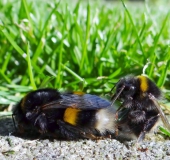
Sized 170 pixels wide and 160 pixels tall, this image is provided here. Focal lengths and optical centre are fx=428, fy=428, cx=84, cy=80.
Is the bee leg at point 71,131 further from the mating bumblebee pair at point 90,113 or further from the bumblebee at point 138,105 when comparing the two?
the bumblebee at point 138,105

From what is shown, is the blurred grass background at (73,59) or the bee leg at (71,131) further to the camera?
the blurred grass background at (73,59)

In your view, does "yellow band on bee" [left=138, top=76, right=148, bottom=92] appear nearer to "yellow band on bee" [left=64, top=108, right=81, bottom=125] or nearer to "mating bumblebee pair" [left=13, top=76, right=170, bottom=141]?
"mating bumblebee pair" [left=13, top=76, right=170, bottom=141]

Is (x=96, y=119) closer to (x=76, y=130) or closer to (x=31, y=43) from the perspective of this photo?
(x=76, y=130)

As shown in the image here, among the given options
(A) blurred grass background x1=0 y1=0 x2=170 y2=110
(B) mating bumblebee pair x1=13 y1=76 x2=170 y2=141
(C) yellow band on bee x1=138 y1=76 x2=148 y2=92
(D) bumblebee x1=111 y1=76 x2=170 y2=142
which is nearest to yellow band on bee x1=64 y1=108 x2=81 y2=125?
(B) mating bumblebee pair x1=13 y1=76 x2=170 y2=141

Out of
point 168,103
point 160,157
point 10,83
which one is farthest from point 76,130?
point 10,83

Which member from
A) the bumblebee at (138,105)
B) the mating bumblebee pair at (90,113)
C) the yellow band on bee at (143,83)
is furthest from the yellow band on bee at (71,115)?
the yellow band on bee at (143,83)

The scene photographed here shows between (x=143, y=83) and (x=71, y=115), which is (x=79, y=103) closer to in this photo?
(x=71, y=115)

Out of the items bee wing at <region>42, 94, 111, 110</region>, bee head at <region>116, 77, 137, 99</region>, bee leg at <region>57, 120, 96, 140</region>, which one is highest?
bee head at <region>116, 77, 137, 99</region>

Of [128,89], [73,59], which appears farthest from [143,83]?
[73,59]
